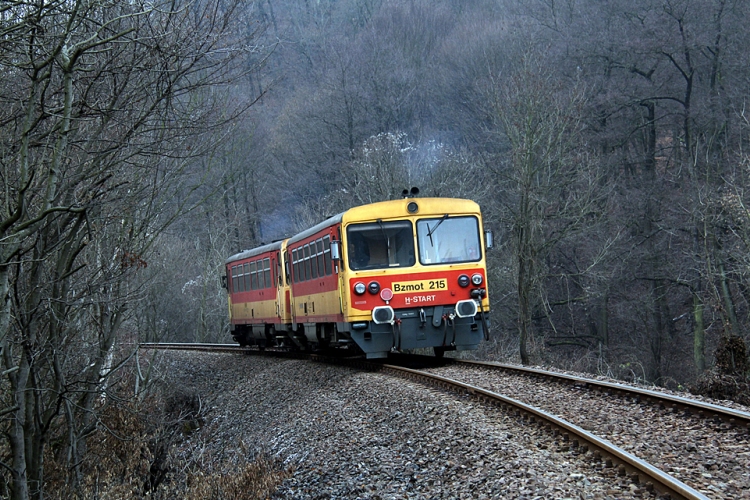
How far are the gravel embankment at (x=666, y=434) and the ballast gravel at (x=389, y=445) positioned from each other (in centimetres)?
47

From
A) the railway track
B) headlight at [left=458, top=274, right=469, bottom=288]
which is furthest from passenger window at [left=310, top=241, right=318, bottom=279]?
headlight at [left=458, top=274, right=469, bottom=288]

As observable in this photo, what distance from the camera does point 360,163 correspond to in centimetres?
2883

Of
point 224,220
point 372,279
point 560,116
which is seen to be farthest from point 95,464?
point 224,220

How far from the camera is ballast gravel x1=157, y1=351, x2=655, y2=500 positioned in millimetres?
6641

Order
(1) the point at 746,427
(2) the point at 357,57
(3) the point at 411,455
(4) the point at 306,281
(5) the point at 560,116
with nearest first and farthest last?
(1) the point at 746,427 < (3) the point at 411,455 < (4) the point at 306,281 < (5) the point at 560,116 < (2) the point at 357,57

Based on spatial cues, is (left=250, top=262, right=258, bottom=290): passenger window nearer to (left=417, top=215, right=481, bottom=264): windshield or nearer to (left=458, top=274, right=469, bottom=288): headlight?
(left=417, top=215, right=481, bottom=264): windshield

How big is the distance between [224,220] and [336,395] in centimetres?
2492

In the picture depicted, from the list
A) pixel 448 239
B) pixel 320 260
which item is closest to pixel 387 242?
pixel 448 239

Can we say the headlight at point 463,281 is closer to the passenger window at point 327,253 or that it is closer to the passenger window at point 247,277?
the passenger window at point 327,253

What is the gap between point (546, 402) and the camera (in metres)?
9.64

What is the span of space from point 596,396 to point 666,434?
229 cm

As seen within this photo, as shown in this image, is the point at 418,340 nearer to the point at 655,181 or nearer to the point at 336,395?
the point at 336,395

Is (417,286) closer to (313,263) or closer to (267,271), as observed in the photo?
(313,263)

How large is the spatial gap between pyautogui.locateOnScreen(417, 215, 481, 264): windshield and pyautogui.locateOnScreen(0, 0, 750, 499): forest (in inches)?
141
